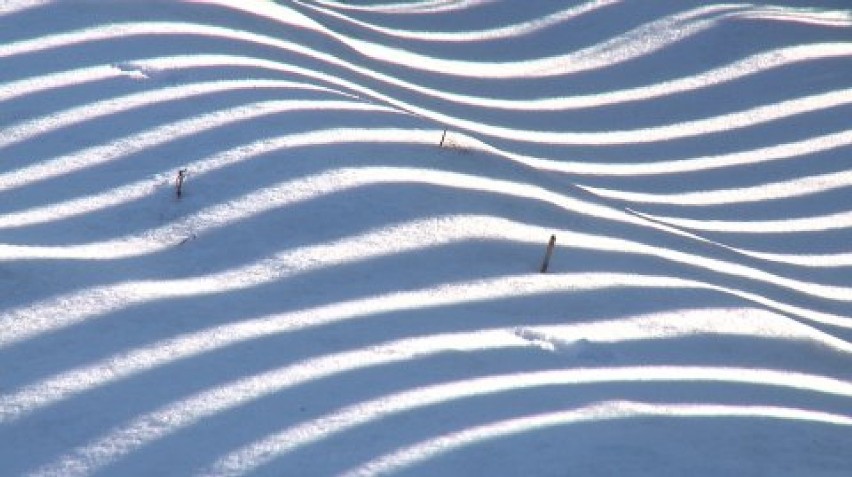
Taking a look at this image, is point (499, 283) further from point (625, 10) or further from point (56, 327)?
point (625, 10)

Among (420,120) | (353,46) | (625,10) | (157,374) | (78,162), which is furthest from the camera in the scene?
(625,10)

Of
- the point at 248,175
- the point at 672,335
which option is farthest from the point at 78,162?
the point at 672,335

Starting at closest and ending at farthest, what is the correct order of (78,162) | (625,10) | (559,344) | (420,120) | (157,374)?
(157,374), (559,344), (78,162), (420,120), (625,10)

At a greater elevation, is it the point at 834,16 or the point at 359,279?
the point at 834,16

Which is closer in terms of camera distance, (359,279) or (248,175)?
(359,279)

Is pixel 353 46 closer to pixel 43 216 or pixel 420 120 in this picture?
pixel 420 120

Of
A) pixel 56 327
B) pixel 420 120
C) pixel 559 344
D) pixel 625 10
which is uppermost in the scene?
pixel 625 10
